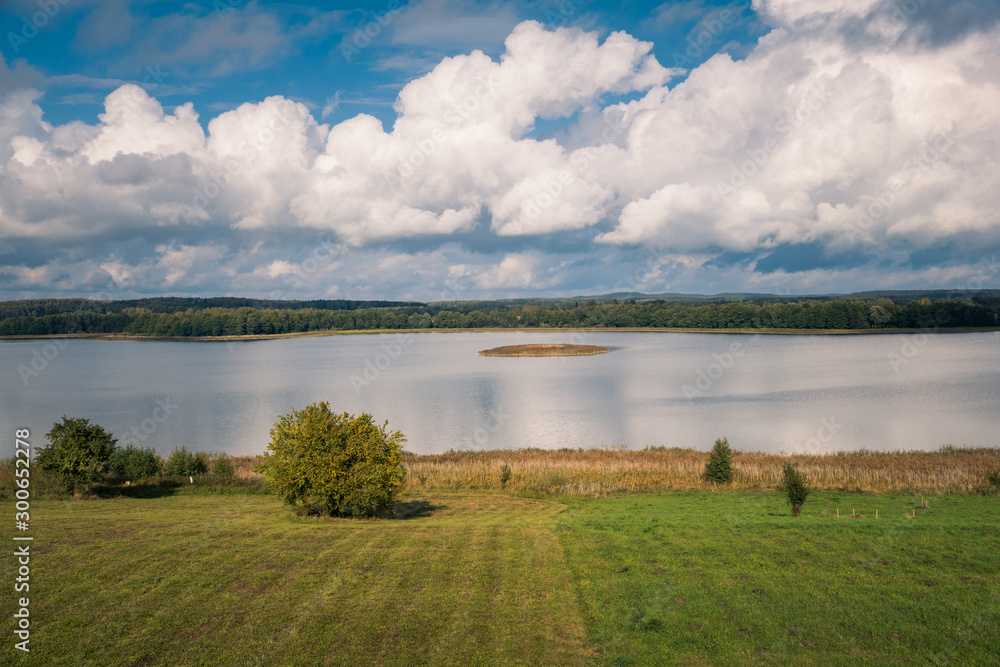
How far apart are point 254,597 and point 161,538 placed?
3.71 metres

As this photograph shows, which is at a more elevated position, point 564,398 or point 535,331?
point 535,331

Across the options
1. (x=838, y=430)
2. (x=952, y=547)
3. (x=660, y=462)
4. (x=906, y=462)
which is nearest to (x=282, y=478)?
(x=952, y=547)

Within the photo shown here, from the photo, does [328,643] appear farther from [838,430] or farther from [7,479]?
[838,430]

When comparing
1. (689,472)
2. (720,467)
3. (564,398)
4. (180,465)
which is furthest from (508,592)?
(564,398)

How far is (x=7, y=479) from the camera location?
20.6 meters

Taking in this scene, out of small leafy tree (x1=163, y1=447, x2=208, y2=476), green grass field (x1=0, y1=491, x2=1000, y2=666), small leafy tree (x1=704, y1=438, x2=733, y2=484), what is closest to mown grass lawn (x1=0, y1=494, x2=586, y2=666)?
green grass field (x1=0, y1=491, x2=1000, y2=666)

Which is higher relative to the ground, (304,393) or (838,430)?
(304,393)

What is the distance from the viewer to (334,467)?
1633cm

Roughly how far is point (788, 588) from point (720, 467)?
1351cm

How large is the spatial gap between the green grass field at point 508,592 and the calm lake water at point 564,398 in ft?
76.6

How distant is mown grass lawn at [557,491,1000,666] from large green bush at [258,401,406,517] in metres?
5.22

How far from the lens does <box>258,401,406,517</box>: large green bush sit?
53.7 feet

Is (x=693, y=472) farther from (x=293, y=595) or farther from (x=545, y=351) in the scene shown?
(x=545, y=351)

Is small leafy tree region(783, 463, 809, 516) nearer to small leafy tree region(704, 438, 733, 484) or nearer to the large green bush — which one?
small leafy tree region(704, 438, 733, 484)
